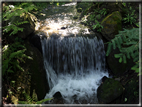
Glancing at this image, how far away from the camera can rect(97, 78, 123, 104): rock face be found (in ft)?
18.5

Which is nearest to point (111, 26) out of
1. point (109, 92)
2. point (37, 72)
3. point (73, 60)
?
point (73, 60)

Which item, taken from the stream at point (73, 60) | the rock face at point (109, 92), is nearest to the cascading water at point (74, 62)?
the stream at point (73, 60)

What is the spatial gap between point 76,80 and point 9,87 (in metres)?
4.08

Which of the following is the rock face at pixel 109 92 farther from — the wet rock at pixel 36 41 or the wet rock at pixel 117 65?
the wet rock at pixel 36 41

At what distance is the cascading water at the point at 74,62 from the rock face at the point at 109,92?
32.3 inches

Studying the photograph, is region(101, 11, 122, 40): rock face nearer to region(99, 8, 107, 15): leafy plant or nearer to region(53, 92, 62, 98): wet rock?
region(99, 8, 107, 15): leafy plant

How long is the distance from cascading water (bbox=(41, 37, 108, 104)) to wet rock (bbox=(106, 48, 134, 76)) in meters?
0.48

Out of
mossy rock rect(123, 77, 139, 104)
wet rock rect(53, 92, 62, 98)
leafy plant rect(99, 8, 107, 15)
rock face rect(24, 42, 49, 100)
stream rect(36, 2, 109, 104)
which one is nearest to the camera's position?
mossy rock rect(123, 77, 139, 104)

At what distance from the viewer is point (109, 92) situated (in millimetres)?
5730

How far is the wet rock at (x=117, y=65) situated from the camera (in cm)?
709

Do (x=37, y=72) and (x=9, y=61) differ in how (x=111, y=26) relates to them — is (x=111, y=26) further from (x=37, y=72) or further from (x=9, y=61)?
(x=9, y=61)

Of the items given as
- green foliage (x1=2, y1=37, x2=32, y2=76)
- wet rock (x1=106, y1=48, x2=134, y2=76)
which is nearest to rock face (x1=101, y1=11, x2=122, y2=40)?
wet rock (x1=106, y1=48, x2=134, y2=76)

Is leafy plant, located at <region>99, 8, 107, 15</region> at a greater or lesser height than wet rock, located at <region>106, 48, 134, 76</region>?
greater

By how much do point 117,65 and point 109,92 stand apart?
2223 mm
